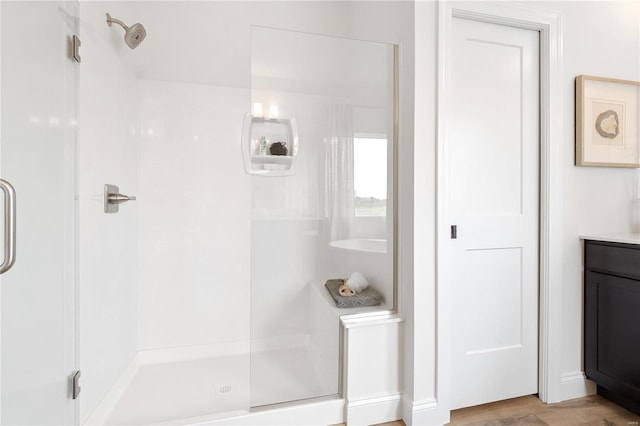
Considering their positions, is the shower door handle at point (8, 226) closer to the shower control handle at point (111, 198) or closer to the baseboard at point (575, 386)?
the shower control handle at point (111, 198)

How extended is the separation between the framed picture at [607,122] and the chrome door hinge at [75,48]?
98.9 inches

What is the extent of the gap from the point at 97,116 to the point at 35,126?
0.61m

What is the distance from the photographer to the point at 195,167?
2.33 meters

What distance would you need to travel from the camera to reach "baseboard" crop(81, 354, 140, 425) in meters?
1.54

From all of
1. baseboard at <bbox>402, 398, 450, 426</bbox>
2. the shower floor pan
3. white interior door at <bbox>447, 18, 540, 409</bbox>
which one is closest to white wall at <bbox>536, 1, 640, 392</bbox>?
white interior door at <bbox>447, 18, 540, 409</bbox>

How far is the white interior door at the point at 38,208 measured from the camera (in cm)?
95

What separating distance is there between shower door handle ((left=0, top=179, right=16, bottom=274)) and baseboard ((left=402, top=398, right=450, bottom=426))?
1.69 metres

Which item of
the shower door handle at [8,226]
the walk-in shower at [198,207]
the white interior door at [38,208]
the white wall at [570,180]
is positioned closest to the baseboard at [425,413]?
the white wall at [570,180]

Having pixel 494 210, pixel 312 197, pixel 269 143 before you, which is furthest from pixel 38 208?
pixel 494 210

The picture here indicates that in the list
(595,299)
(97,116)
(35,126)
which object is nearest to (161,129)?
(97,116)

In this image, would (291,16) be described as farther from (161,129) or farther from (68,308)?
(68,308)

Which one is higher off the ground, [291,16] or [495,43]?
[291,16]

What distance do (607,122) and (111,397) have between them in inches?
124

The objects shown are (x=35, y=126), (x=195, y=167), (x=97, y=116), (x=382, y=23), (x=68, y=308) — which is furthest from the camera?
(x=195, y=167)
